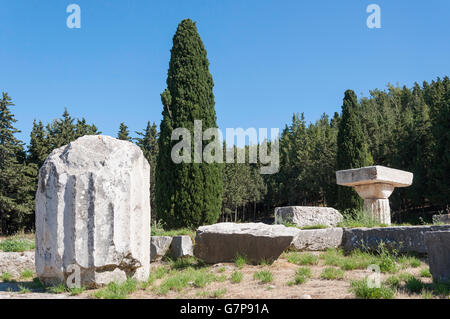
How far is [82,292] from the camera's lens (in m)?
4.65

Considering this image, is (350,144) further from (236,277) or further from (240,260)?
(236,277)

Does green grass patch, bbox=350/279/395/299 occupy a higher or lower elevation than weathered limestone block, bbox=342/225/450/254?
lower

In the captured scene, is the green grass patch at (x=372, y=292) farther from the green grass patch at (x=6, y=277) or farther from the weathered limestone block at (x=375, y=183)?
the weathered limestone block at (x=375, y=183)

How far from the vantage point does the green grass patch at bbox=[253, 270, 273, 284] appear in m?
4.94

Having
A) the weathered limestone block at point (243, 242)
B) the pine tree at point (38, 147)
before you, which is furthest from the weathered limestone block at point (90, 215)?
the pine tree at point (38, 147)

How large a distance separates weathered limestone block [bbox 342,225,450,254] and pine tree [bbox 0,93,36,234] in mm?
18986

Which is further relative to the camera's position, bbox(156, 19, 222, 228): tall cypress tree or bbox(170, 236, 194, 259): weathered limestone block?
bbox(156, 19, 222, 228): tall cypress tree

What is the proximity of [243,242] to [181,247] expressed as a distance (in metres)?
1.41

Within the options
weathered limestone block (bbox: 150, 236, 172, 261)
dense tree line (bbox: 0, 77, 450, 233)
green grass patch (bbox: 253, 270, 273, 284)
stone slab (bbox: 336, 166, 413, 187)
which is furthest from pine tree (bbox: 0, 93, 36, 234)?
green grass patch (bbox: 253, 270, 273, 284)

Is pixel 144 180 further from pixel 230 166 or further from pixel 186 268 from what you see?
pixel 230 166

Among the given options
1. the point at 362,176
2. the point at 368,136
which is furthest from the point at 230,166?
the point at 362,176

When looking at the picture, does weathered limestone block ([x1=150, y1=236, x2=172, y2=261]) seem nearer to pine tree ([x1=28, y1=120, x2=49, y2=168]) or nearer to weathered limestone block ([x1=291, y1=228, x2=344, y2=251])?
weathered limestone block ([x1=291, y1=228, x2=344, y2=251])

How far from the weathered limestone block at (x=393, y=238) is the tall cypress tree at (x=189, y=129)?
18.5 feet
